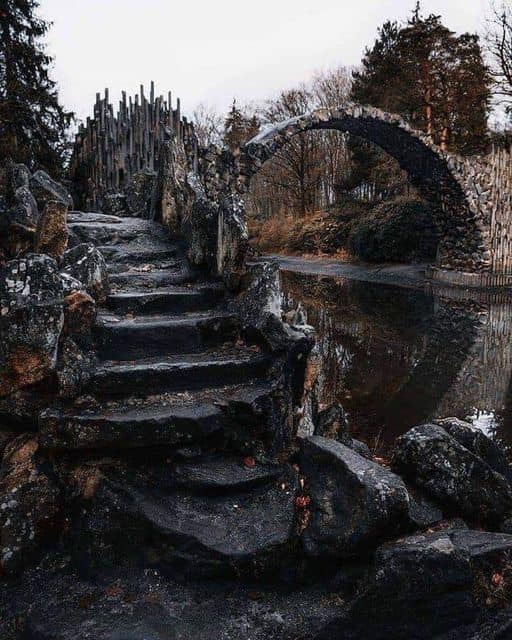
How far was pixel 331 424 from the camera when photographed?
12.6 ft

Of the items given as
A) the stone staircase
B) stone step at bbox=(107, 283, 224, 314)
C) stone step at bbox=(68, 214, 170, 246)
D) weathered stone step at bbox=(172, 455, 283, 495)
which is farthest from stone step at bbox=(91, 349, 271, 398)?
stone step at bbox=(68, 214, 170, 246)

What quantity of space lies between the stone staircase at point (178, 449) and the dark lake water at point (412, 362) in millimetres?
1596

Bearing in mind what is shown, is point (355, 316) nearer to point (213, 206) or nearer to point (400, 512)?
point (213, 206)

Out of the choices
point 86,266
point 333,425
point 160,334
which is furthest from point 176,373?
point 333,425

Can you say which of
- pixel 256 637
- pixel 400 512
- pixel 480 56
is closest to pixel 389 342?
pixel 400 512

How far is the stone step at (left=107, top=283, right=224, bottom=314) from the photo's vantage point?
4039 millimetres

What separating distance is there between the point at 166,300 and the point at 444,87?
75.0 feet

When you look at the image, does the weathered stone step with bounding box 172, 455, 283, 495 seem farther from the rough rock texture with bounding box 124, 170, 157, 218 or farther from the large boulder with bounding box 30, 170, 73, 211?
the rough rock texture with bounding box 124, 170, 157, 218

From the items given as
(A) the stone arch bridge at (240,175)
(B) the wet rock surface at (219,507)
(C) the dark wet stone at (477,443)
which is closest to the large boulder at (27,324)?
(B) the wet rock surface at (219,507)

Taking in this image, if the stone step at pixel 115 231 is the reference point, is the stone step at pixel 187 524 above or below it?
below

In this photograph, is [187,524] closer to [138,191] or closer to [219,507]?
[219,507]

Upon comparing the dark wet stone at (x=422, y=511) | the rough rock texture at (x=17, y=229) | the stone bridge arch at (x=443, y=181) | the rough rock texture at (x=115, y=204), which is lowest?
the dark wet stone at (x=422, y=511)

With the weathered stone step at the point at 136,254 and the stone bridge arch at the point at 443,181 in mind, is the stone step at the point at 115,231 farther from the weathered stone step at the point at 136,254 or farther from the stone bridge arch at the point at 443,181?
the stone bridge arch at the point at 443,181

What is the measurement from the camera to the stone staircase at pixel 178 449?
259 centimetres
